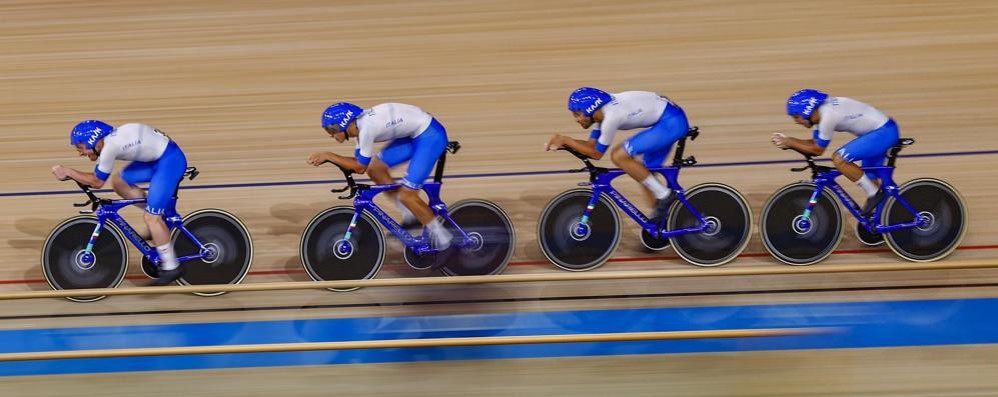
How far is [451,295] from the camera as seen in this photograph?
11.7ft

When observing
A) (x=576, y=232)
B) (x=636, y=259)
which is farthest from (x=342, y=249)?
(x=636, y=259)

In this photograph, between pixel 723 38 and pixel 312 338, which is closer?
pixel 312 338

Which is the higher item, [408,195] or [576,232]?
[408,195]

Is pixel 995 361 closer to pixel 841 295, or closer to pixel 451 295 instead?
pixel 841 295

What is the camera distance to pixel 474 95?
6641 millimetres

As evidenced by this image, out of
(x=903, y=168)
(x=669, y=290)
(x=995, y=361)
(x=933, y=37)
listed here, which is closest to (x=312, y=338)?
(x=669, y=290)

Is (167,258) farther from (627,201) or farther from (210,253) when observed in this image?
(627,201)

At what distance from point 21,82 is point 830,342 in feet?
18.5

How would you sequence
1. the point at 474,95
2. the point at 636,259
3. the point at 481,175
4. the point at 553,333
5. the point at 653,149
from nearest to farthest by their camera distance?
the point at 553,333
the point at 653,149
the point at 636,259
the point at 481,175
the point at 474,95

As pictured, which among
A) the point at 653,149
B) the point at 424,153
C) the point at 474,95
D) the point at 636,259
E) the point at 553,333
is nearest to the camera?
the point at 553,333

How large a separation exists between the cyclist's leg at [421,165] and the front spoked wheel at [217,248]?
2.34 feet

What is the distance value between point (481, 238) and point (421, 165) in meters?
0.40

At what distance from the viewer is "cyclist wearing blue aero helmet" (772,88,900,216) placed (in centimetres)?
446

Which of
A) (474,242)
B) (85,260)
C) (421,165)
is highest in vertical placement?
(421,165)
